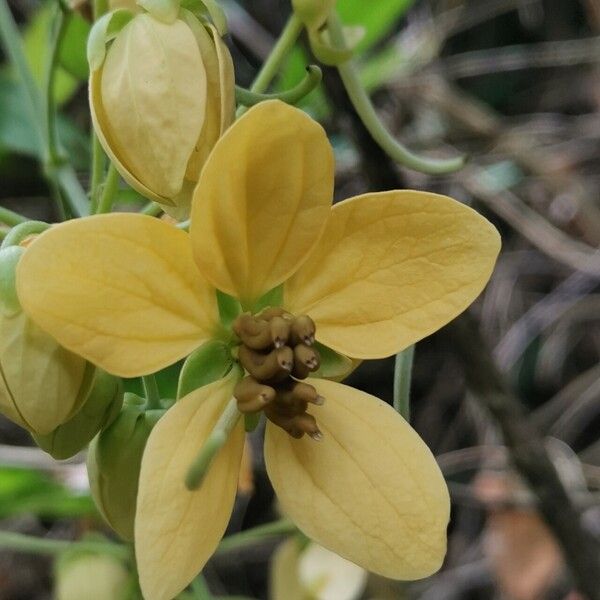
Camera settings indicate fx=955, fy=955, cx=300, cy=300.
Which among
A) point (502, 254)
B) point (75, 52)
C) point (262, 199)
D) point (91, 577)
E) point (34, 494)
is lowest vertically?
point (502, 254)

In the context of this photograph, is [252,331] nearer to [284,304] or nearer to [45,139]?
[284,304]

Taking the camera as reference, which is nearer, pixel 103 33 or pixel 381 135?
pixel 103 33

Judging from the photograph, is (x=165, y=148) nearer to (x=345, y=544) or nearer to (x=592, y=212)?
(x=345, y=544)

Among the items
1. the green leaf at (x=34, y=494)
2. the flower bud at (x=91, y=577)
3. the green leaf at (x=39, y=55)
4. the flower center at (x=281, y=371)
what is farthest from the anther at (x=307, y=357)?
the green leaf at (x=39, y=55)

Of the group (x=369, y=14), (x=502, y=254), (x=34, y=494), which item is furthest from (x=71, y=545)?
(x=502, y=254)

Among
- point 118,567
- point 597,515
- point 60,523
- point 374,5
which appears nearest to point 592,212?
point 597,515

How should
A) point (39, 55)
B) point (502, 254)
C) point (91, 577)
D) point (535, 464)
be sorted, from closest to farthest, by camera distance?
point (91, 577) → point (535, 464) → point (39, 55) → point (502, 254)
